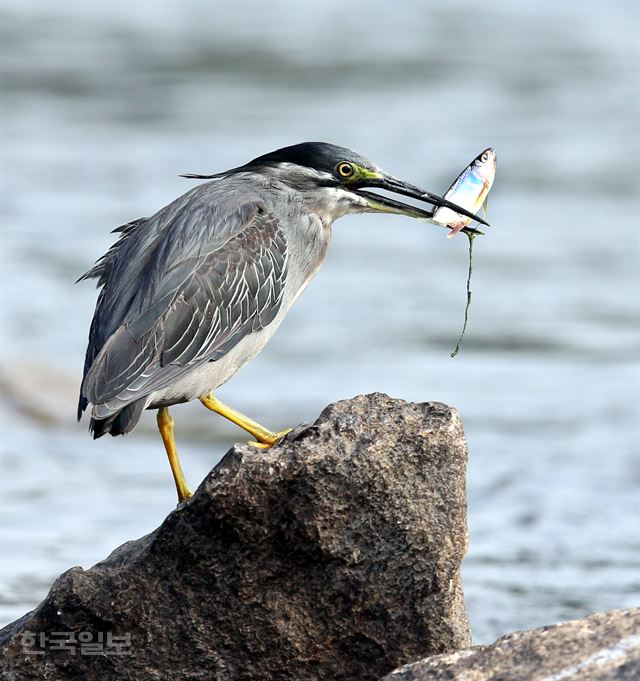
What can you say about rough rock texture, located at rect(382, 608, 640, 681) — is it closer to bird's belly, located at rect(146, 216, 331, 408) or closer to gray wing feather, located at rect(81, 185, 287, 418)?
gray wing feather, located at rect(81, 185, 287, 418)

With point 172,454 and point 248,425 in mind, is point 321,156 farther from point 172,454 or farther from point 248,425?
point 172,454

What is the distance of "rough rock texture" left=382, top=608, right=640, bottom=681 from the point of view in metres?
3.80

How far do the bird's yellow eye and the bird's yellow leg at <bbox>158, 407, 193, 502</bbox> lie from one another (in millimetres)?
1353

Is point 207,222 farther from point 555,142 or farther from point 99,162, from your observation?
point 555,142

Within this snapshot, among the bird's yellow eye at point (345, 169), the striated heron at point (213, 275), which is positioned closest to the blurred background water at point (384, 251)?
the striated heron at point (213, 275)

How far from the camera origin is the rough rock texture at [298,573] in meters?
4.54

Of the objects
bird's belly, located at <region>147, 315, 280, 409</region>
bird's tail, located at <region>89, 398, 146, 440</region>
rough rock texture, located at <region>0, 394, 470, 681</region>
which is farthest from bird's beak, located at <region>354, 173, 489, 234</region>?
rough rock texture, located at <region>0, 394, 470, 681</region>

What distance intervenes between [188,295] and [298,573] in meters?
1.94

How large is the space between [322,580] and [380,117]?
58.5 feet

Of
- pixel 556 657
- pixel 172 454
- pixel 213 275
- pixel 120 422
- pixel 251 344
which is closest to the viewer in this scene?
pixel 556 657

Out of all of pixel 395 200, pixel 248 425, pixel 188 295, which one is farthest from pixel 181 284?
pixel 395 200

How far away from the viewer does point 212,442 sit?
10375 millimetres

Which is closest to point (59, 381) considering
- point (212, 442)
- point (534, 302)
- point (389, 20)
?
point (212, 442)

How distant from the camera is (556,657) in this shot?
3.88 metres
